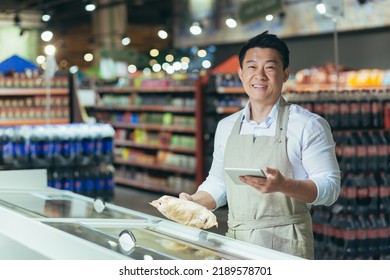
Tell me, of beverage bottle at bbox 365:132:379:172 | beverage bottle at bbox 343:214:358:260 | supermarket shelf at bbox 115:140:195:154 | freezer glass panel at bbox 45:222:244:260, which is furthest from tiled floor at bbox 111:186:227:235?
freezer glass panel at bbox 45:222:244:260

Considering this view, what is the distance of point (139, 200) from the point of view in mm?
11383

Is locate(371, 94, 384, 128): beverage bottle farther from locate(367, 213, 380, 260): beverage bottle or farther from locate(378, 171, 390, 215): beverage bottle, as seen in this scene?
locate(367, 213, 380, 260): beverage bottle

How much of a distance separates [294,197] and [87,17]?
21708 mm

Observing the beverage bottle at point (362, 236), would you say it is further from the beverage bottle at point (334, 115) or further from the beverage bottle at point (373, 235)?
the beverage bottle at point (334, 115)

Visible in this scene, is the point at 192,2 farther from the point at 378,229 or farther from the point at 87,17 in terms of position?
the point at 378,229

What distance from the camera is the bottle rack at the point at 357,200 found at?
6.13 meters

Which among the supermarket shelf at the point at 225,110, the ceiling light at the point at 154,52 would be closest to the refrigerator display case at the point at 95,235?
the supermarket shelf at the point at 225,110

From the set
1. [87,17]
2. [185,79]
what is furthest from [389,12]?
[87,17]

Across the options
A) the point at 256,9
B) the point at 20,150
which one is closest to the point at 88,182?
the point at 20,150

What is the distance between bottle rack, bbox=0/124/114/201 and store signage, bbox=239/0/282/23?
25.2 feet

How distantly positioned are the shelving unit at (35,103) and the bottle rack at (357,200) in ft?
15.7

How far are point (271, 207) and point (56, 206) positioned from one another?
1.09m

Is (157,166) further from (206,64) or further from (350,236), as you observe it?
(206,64)
